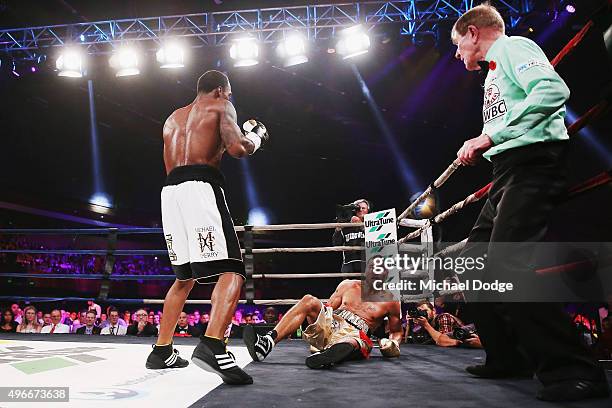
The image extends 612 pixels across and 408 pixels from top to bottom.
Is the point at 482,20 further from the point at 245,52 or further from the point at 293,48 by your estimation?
the point at 245,52

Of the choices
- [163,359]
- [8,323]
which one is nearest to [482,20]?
[163,359]

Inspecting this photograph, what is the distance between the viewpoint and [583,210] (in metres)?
9.68

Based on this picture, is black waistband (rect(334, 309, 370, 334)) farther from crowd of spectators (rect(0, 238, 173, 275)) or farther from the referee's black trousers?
crowd of spectators (rect(0, 238, 173, 275))

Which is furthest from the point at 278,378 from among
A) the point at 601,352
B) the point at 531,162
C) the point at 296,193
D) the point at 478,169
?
the point at 296,193

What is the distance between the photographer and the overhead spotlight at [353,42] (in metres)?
6.34

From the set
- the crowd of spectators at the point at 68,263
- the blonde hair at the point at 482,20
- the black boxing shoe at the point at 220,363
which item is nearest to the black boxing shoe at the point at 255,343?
the black boxing shoe at the point at 220,363

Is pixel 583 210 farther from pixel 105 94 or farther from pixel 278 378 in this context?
pixel 105 94

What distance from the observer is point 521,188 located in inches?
55.2

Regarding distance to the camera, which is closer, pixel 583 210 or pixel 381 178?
pixel 583 210

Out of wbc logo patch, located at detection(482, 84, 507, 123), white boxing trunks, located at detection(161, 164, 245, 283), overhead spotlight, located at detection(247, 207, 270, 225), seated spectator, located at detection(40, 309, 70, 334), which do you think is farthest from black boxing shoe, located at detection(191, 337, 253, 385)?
overhead spotlight, located at detection(247, 207, 270, 225)

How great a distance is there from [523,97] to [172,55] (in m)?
6.12

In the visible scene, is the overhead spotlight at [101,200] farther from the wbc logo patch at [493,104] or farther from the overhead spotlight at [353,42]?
the wbc logo patch at [493,104]

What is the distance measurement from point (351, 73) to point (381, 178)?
355cm

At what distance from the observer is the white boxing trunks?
1.83 m
